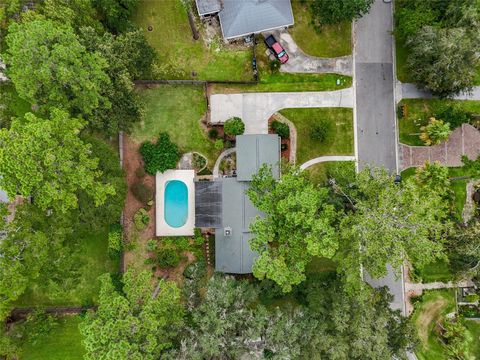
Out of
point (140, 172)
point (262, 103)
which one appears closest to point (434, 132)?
→ point (262, 103)

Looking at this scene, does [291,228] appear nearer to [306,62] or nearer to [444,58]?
[306,62]

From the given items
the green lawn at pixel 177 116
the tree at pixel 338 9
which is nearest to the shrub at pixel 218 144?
the green lawn at pixel 177 116

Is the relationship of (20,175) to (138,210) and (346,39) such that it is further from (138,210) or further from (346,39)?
(346,39)

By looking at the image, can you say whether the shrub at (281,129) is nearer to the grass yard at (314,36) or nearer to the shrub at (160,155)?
the grass yard at (314,36)

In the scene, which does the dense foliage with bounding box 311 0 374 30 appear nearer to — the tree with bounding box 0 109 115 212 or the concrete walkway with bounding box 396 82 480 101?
the concrete walkway with bounding box 396 82 480 101

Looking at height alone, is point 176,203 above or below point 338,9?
below

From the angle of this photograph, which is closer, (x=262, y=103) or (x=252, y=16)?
(x=252, y=16)
